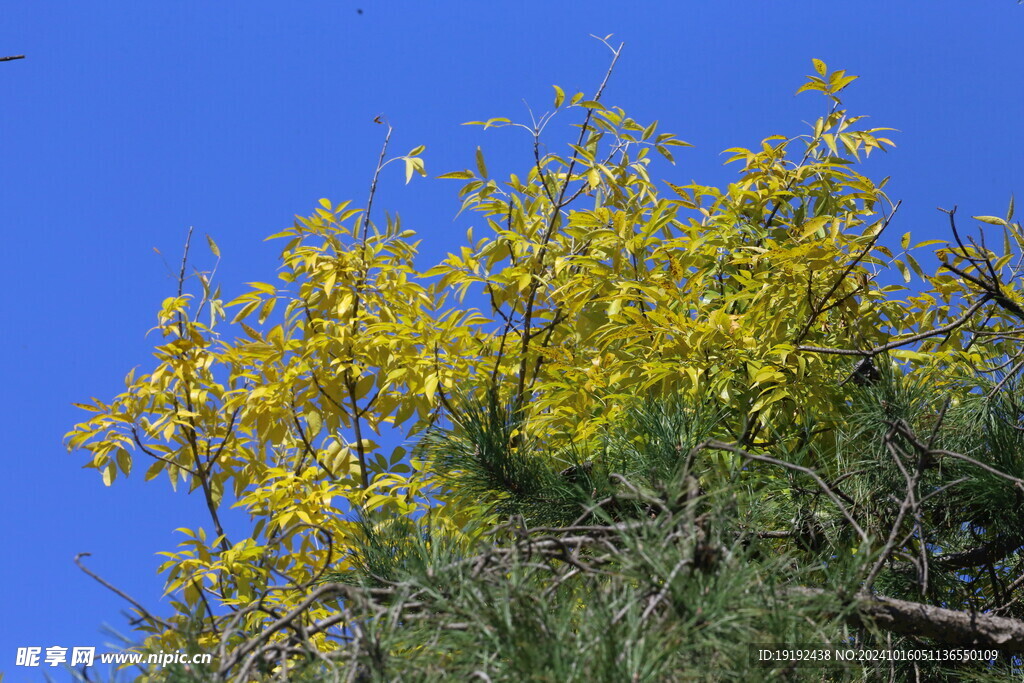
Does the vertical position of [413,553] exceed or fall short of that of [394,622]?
it exceeds it

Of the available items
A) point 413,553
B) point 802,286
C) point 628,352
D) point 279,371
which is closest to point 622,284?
point 628,352

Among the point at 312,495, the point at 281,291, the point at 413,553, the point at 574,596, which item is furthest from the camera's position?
the point at 281,291

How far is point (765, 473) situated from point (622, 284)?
0.62 m

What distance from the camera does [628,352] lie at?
2.47m

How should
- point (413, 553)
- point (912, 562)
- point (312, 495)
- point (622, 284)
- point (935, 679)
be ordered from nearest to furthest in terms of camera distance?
point (413, 553) < point (912, 562) < point (935, 679) < point (622, 284) < point (312, 495)

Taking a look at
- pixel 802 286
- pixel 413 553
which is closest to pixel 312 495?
pixel 413 553

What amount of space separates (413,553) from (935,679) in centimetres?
121

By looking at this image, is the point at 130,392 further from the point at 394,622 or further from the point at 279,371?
the point at 394,622

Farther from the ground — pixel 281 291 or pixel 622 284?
pixel 281 291

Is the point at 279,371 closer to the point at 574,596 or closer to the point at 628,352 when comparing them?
the point at 628,352

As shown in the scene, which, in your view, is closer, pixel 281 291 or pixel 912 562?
pixel 912 562

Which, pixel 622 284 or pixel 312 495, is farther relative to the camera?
pixel 312 495

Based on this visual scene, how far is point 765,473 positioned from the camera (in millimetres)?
1942

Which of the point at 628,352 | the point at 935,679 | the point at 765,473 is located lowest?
the point at 935,679
